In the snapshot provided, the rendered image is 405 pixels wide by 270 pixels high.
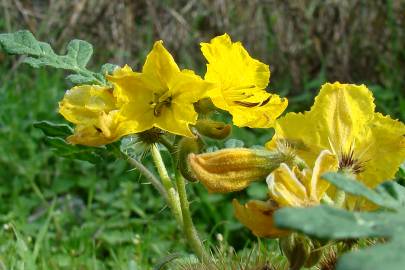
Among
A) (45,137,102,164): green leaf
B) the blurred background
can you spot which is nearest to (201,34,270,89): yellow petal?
(45,137,102,164): green leaf

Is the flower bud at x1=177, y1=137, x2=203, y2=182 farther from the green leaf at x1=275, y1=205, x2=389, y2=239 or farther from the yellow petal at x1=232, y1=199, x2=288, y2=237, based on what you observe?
the green leaf at x1=275, y1=205, x2=389, y2=239

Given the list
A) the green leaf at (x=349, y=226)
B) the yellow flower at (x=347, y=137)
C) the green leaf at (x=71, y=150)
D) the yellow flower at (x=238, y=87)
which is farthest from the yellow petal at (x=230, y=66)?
the green leaf at (x=349, y=226)

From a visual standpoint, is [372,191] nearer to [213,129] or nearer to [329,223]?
[329,223]

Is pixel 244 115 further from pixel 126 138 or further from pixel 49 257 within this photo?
pixel 49 257

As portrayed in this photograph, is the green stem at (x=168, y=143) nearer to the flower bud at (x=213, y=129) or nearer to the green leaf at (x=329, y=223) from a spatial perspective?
the flower bud at (x=213, y=129)

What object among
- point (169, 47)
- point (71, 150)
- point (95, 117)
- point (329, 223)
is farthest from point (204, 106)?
point (169, 47)
